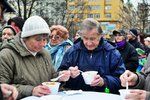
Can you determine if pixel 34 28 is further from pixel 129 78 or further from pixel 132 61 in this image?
pixel 132 61

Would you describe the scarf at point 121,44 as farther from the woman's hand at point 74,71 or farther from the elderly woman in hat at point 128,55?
the woman's hand at point 74,71

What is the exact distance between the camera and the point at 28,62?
12.8 feet

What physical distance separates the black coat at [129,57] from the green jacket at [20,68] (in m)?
3.87

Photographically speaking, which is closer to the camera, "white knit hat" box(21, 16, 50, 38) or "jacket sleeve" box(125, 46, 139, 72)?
"white knit hat" box(21, 16, 50, 38)

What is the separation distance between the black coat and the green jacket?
3.87 meters

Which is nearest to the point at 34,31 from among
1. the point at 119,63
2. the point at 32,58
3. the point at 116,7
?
the point at 32,58

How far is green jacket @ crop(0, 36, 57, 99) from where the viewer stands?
12.3ft

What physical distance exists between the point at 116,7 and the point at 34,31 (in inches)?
4084

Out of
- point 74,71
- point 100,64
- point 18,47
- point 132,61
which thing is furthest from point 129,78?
point 132,61

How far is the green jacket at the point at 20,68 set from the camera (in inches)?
147

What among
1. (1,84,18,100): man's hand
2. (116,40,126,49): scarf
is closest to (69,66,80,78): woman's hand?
(1,84,18,100): man's hand

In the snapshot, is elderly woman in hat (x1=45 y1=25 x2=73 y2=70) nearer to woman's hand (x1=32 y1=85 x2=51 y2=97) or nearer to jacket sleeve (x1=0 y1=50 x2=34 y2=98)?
jacket sleeve (x1=0 y1=50 x2=34 y2=98)

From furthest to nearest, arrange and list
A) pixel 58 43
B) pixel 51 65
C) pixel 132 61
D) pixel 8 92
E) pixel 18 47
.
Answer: pixel 132 61, pixel 58 43, pixel 51 65, pixel 18 47, pixel 8 92

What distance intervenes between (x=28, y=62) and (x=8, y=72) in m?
0.26
